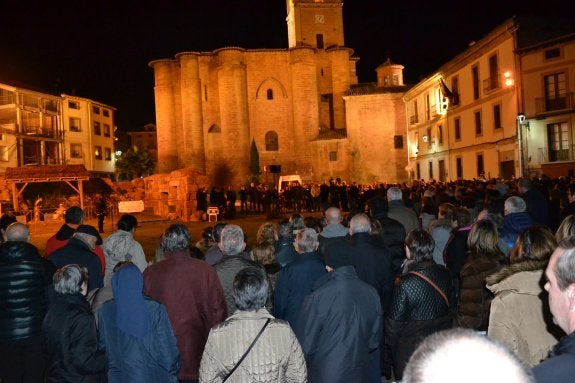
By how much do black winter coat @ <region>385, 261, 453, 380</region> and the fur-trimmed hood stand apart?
804 millimetres

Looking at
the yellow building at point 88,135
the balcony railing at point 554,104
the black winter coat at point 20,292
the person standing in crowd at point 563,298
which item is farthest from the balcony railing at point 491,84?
the yellow building at point 88,135

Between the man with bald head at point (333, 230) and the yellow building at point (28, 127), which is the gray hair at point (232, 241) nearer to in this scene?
the man with bald head at point (333, 230)

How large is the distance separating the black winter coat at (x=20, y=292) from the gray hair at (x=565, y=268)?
170 inches

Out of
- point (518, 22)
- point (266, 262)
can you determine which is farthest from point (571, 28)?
point (266, 262)

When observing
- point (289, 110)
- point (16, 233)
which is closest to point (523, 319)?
point (16, 233)

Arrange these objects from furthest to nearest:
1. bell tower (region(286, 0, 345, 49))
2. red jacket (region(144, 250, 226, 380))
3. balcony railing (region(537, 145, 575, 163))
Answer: bell tower (region(286, 0, 345, 49))
balcony railing (region(537, 145, 575, 163))
red jacket (region(144, 250, 226, 380))

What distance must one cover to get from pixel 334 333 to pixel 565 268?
209 centimetres

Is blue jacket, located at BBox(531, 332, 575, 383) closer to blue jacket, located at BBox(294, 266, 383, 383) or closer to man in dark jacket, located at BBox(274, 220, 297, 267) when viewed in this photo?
blue jacket, located at BBox(294, 266, 383, 383)

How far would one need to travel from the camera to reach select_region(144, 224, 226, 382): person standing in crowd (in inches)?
162

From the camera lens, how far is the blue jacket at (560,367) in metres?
1.46

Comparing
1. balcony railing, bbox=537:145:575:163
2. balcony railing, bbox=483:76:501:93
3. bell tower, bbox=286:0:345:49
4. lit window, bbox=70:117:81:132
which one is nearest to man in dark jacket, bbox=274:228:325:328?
balcony railing, bbox=537:145:575:163

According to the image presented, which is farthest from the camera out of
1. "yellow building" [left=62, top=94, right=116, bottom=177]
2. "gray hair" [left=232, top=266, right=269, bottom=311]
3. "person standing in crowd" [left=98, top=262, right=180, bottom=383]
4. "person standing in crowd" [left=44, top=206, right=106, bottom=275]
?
"yellow building" [left=62, top=94, right=116, bottom=177]

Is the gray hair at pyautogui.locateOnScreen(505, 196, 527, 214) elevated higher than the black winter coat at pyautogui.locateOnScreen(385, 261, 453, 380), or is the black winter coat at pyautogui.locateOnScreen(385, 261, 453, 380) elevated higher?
the gray hair at pyautogui.locateOnScreen(505, 196, 527, 214)

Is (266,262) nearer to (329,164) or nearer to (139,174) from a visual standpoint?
(329,164)
